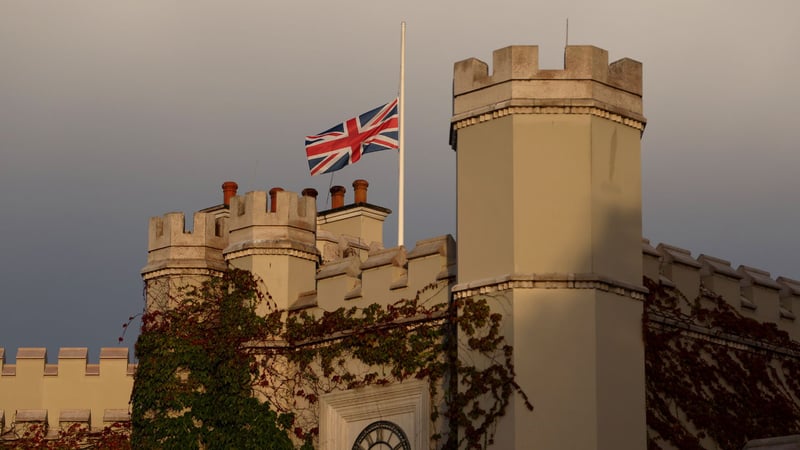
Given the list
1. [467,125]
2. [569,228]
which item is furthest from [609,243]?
[467,125]

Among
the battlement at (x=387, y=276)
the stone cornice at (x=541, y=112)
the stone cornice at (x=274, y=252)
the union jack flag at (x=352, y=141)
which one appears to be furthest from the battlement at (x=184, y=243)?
the stone cornice at (x=541, y=112)

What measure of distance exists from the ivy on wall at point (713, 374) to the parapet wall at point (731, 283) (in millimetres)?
181

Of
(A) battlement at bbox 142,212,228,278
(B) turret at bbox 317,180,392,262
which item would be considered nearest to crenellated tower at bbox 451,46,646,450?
(A) battlement at bbox 142,212,228,278

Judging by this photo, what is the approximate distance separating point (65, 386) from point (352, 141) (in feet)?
22.4

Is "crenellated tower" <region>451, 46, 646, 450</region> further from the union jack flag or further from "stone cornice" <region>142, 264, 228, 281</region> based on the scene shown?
the union jack flag

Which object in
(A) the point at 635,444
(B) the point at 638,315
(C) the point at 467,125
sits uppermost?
(C) the point at 467,125

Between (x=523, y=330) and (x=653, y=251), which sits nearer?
(x=523, y=330)

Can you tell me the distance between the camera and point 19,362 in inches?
1359

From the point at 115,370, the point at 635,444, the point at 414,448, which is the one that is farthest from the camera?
the point at 115,370

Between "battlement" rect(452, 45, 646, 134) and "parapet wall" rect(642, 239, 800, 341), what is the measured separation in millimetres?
2658

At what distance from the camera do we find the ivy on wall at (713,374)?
1121 inches

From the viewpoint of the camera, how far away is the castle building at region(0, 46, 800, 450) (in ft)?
86.2

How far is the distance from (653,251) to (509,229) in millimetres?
3291

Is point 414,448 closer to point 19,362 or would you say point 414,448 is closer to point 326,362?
point 326,362
